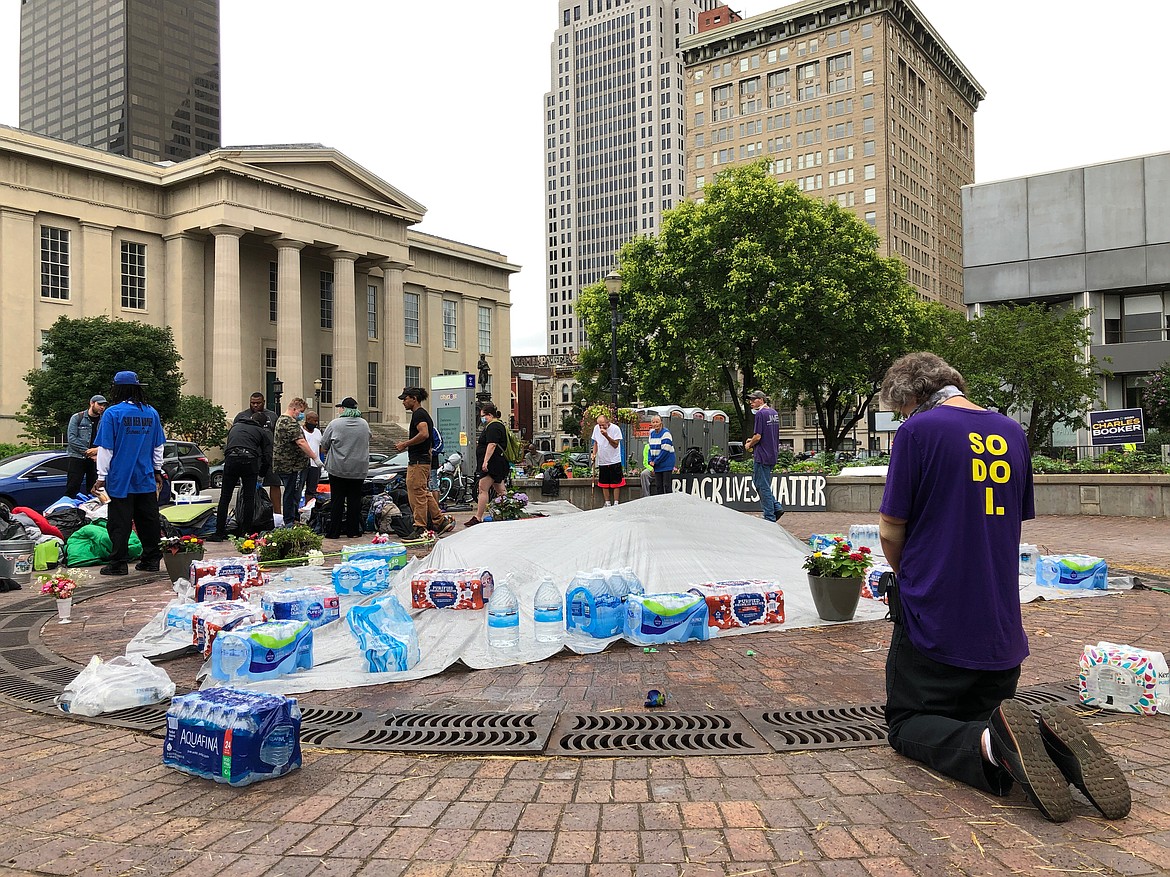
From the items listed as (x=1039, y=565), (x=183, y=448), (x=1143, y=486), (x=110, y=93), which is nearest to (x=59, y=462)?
(x=183, y=448)

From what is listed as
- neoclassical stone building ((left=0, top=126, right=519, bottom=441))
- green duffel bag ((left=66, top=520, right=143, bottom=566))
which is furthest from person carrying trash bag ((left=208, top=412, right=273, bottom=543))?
neoclassical stone building ((left=0, top=126, right=519, bottom=441))

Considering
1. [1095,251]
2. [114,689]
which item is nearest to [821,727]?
[114,689]

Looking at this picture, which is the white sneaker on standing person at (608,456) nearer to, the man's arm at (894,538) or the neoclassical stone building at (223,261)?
Result: the man's arm at (894,538)

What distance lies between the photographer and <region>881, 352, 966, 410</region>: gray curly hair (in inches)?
139

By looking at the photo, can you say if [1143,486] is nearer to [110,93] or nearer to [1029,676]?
[1029,676]

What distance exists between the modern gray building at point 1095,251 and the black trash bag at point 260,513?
3642 cm

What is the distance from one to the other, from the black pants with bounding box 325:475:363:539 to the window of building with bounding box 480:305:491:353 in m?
52.4

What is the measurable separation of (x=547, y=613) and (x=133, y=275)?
45269 mm

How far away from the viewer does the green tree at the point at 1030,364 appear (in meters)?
27.7

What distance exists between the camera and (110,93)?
134375 mm

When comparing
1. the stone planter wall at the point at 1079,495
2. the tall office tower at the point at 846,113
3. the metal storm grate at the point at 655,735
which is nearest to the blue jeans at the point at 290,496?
the stone planter wall at the point at 1079,495

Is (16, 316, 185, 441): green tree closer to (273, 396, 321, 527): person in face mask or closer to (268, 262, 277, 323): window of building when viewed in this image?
(268, 262, 277, 323): window of building

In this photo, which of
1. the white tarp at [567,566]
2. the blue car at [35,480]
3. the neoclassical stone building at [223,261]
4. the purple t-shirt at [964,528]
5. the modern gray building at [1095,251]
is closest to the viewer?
the purple t-shirt at [964,528]

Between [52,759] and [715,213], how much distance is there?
1327 inches
